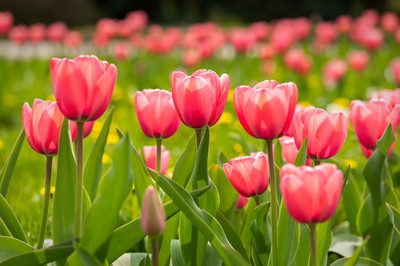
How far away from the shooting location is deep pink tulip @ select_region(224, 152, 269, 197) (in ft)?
4.34

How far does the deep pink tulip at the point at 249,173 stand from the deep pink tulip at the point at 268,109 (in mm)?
115

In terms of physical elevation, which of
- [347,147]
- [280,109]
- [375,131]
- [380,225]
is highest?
[280,109]

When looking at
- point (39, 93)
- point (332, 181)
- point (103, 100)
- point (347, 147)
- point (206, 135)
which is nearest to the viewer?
point (332, 181)

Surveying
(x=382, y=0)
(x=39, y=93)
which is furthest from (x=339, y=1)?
(x=39, y=93)

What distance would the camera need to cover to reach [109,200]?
1119 millimetres

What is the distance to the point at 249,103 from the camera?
1219mm

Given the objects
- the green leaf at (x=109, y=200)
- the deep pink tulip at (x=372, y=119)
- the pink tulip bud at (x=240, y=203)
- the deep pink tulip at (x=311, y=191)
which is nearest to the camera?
the deep pink tulip at (x=311, y=191)

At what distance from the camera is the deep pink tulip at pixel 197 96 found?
4.27 ft

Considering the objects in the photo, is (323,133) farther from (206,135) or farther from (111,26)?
(111,26)

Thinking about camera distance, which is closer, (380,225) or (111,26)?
(380,225)

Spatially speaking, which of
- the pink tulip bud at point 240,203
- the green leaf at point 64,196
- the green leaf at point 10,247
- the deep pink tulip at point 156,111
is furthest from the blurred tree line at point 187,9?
the green leaf at point 10,247

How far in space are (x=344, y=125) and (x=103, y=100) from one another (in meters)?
0.58

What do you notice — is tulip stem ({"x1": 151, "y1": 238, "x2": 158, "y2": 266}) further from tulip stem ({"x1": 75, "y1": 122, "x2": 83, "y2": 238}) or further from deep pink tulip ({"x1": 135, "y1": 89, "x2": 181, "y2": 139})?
deep pink tulip ({"x1": 135, "y1": 89, "x2": 181, "y2": 139})

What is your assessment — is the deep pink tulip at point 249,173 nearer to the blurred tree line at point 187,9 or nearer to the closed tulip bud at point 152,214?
the closed tulip bud at point 152,214
